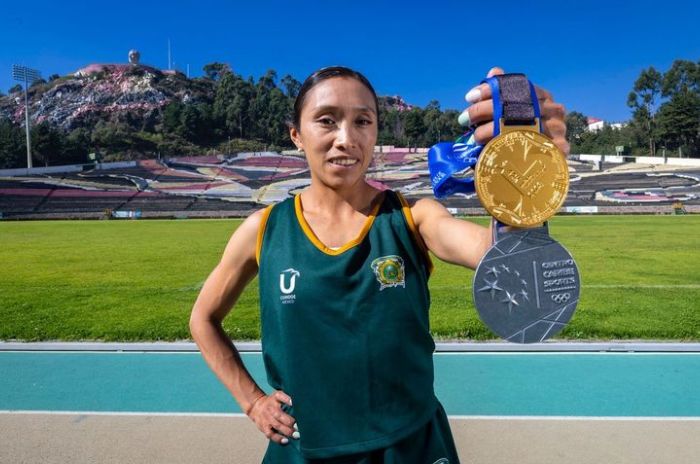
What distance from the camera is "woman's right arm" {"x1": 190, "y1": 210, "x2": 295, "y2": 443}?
5.36 feet

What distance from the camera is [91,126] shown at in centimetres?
10038

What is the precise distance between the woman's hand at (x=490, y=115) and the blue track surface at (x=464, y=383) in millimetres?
3351

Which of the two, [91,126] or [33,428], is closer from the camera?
[33,428]

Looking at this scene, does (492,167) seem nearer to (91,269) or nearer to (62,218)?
(91,269)

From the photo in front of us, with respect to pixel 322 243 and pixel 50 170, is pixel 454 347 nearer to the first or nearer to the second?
pixel 322 243

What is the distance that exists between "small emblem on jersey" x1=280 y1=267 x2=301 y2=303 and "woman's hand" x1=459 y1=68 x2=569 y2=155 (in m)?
0.58

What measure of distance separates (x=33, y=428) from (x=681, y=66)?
248 feet

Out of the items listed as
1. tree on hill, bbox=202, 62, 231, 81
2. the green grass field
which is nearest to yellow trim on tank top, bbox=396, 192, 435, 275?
the green grass field

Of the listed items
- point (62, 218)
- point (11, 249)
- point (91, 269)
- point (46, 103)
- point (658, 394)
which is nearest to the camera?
point (658, 394)

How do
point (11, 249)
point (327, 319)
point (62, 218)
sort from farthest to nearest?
point (62, 218) < point (11, 249) < point (327, 319)

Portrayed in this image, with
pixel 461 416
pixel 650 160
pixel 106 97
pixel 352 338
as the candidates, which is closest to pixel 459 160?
pixel 352 338

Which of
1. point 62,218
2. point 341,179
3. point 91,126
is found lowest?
point 62,218

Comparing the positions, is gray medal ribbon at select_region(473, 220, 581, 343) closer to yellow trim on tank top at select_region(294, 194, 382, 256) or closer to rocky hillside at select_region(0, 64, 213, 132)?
yellow trim on tank top at select_region(294, 194, 382, 256)

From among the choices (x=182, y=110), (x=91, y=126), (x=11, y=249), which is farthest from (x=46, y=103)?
(x=11, y=249)
